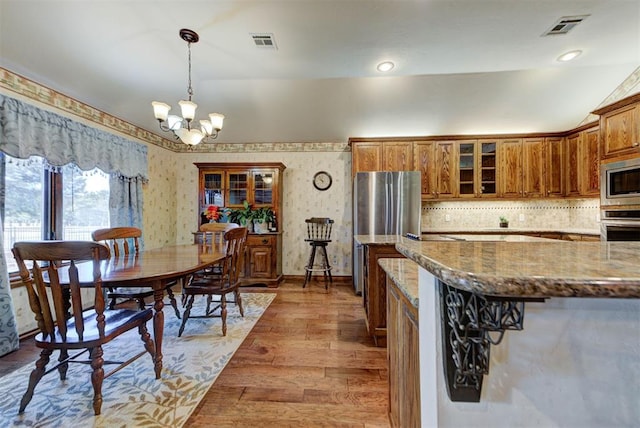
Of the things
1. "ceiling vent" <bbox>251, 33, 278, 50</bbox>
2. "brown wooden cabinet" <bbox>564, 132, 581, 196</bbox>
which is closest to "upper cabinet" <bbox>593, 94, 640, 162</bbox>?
"brown wooden cabinet" <bbox>564, 132, 581, 196</bbox>

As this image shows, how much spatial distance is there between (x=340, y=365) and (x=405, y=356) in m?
1.19

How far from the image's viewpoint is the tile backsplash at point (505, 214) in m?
4.20

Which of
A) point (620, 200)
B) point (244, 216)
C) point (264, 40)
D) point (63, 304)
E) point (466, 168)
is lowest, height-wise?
point (63, 304)

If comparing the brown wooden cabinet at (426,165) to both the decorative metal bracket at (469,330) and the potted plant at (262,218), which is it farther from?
the decorative metal bracket at (469,330)

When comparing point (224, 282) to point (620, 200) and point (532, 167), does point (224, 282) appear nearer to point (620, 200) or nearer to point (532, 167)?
point (620, 200)

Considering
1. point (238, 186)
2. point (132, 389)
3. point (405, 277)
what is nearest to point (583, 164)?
point (405, 277)

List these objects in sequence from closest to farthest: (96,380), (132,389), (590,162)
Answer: (96,380), (132,389), (590,162)

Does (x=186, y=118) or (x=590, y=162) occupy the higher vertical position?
(x=186, y=118)

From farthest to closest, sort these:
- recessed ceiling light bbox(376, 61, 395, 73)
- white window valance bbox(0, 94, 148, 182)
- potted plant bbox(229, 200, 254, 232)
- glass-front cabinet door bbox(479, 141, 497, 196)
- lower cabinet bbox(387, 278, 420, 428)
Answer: potted plant bbox(229, 200, 254, 232) < glass-front cabinet door bbox(479, 141, 497, 196) < recessed ceiling light bbox(376, 61, 395, 73) < white window valance bbox(0, 94, 148, 182) < lower cabinet bbox(387, 278, 420, 428)

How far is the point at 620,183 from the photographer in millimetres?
2740

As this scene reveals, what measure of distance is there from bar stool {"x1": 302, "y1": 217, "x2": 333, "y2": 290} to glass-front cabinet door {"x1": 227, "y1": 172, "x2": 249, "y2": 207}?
115 centimetres

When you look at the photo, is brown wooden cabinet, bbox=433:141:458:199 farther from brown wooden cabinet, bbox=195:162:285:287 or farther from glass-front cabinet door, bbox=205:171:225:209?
glass-front cabinet door, bbox=205:171:225:209

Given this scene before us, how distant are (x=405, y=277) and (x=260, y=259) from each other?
10.9ft

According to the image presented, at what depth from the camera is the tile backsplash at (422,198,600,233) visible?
13.8 feet
